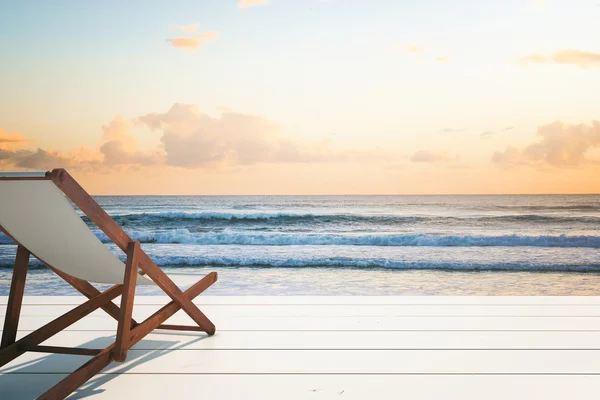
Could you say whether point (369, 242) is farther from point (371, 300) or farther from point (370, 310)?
point (370, 310)

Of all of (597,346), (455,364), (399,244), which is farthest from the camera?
(399,244)

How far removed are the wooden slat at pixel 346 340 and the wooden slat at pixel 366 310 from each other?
1.04 feet

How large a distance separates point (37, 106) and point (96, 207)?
15326mm

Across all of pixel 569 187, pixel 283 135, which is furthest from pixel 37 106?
pixel 569 187

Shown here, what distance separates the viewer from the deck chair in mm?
1363

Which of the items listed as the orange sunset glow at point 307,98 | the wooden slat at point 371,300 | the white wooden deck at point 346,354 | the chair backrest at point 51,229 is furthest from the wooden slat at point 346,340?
the orange sunset glow at point 307,98

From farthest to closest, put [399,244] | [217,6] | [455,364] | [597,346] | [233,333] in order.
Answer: [217,6] < [399,244] < [233,333] < [597,346] < [455,364]

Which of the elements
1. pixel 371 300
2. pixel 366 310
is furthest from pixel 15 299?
pixel 371 300

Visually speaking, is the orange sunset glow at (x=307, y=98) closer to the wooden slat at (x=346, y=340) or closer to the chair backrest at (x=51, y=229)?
the wooden slat at (x=346, y=340)

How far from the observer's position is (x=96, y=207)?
1.44 m

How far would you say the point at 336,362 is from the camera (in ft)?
5.69

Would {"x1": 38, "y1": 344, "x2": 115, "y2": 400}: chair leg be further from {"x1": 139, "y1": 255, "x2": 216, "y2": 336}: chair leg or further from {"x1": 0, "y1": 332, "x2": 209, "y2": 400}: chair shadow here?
{"x1": 139, "y1": 255, "x2": 216, "y2": 336}: chair leg

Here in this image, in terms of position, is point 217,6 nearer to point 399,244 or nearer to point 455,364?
point 399,244

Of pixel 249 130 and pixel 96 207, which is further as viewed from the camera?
pixel 249 130
